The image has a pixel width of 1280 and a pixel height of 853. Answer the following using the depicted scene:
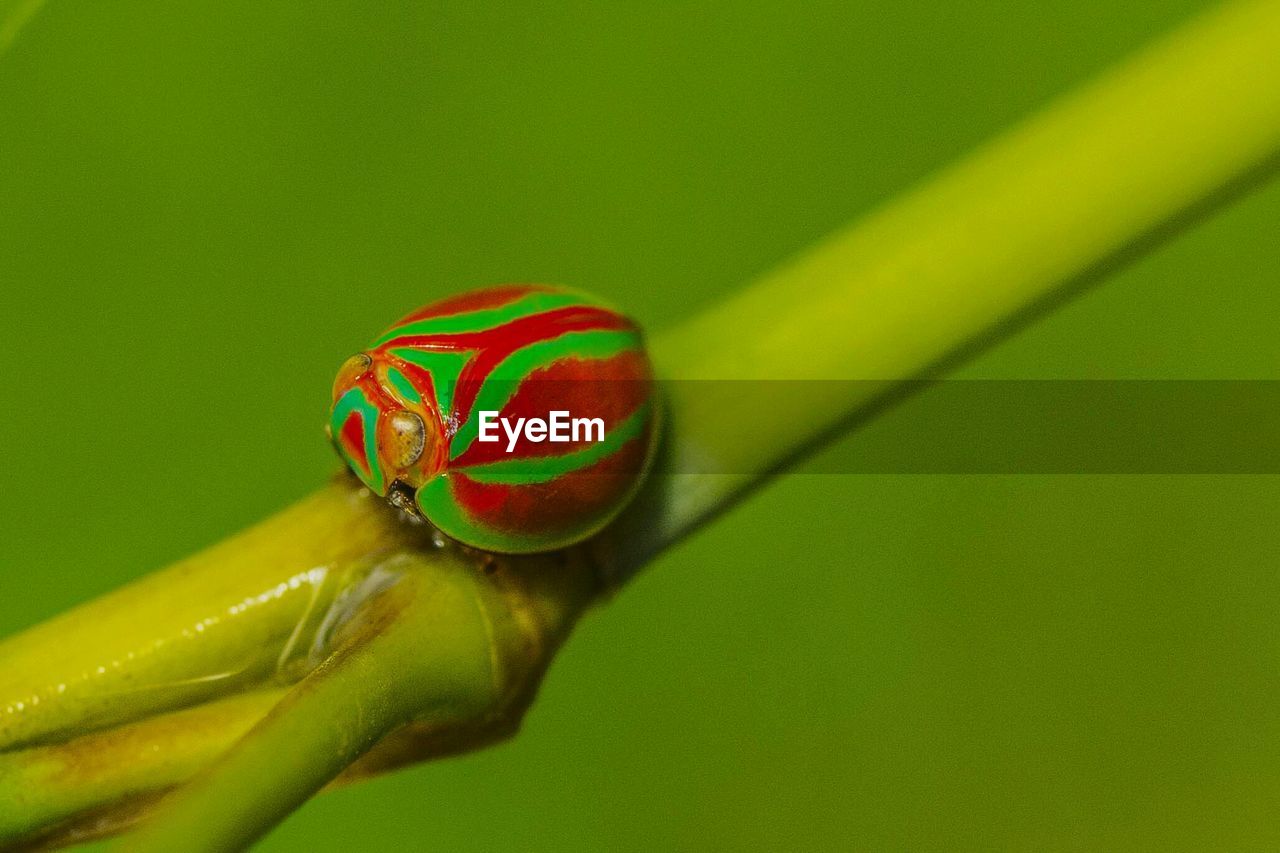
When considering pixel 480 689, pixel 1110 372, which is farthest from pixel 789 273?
pixel 1110 372

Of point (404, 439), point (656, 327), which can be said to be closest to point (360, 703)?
point (404, 439)

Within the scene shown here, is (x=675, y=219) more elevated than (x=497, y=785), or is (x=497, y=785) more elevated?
(x=675, y=219)

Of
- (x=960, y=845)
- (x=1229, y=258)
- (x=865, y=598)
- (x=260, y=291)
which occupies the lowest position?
(x=960, y=845)

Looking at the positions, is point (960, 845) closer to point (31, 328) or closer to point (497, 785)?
point (497, 785)
